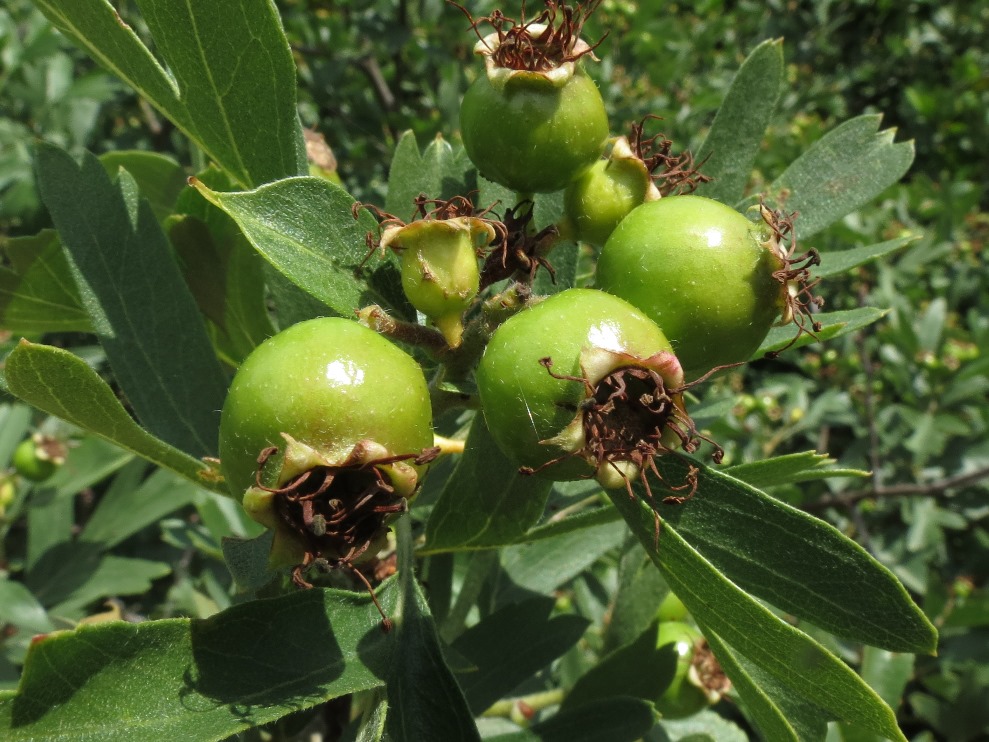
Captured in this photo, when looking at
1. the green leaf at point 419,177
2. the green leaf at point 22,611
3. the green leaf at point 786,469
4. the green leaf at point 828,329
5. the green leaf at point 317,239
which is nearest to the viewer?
the green leaf at point 317,239

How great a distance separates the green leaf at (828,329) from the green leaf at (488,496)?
1.39 feet

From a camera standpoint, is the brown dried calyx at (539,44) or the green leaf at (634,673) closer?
the brown dried calyx at (539,44)

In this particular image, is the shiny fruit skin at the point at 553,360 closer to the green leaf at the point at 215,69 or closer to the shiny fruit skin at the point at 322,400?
the shiny fruit skin at the point at 322,400

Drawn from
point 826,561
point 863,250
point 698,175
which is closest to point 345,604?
point 826,561

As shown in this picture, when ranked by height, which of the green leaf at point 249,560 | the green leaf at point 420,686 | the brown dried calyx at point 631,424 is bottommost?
the green leaf at point 420,686

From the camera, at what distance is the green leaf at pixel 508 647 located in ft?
5.72

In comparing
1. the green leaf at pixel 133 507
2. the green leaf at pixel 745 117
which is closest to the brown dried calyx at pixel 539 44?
the green leaf at pixel 745 117

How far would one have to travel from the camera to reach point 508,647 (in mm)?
1758

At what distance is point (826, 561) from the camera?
1.06 metres

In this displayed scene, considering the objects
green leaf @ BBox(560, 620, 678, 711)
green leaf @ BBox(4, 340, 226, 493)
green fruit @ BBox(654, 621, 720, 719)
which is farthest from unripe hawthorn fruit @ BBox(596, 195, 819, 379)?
green fruit @ BBox(654, 621, 720, 719)

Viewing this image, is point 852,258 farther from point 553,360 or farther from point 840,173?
point 553,360

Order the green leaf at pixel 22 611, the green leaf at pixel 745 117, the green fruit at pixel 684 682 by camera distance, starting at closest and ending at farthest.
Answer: the green leaf at pixel 745 117, the green fruit at pixel 684 682, the green leaf at pixel 22 611

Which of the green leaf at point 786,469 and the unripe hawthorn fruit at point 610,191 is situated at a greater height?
the unripe hawthorn fruit at point 610,191

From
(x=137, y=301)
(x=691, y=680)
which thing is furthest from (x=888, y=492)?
(x=137, y=301)
